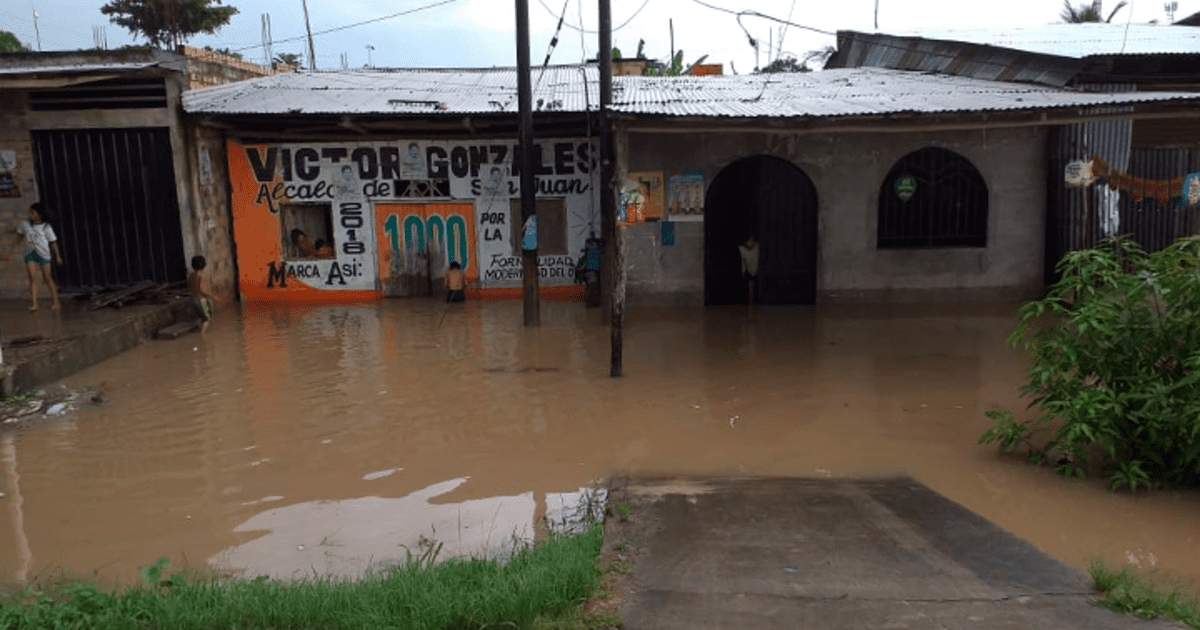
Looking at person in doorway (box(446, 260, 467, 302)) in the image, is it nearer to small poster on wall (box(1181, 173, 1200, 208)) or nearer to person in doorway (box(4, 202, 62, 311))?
person in doorway (box(4, 202, 62, 311))

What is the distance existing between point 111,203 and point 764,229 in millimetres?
10311

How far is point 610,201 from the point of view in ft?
40.1

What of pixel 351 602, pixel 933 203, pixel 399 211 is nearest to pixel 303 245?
pixel 399 211

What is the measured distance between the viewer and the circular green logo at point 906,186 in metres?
13.1

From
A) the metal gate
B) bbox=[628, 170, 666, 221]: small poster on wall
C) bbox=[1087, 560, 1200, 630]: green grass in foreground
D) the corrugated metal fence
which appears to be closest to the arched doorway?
bbox=[628, 170, 666, 221]: small poster on wall

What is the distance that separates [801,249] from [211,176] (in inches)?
378

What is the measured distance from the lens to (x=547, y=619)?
12.2 feet

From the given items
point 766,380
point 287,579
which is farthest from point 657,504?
point 766,380

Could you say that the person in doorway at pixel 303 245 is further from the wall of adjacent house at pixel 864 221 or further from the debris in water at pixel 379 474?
the debris in water at pixel 379 474

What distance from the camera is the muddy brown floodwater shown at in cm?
542

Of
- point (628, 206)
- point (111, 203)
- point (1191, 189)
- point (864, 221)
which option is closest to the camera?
point (628, 206)

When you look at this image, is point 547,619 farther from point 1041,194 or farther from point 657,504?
point 1041,194

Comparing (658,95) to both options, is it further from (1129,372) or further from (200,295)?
(1129,372)

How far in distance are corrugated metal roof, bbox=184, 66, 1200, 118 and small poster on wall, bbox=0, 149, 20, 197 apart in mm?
2888
